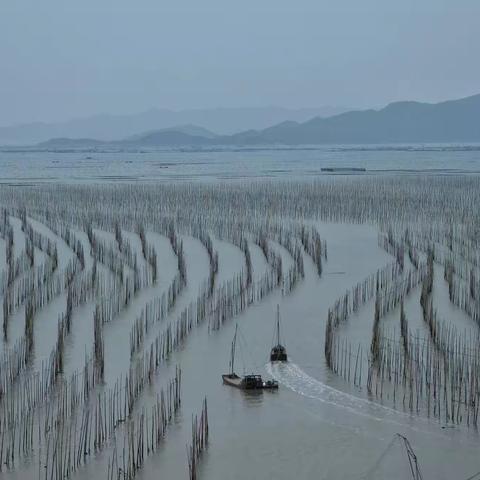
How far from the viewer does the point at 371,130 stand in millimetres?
188500

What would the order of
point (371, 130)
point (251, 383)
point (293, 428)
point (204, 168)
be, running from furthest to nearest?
point (371, 130)
point (204, 168)
point (251, 383)
point (293, 428)


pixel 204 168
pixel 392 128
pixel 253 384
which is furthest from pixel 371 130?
pixel 253 384

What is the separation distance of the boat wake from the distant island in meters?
151

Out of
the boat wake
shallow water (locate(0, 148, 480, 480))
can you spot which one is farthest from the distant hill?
the boat wake

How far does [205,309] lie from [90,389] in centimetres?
324

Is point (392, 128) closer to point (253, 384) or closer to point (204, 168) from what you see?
point (204, 168)

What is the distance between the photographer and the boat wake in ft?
24.0

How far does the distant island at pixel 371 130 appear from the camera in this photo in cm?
16762

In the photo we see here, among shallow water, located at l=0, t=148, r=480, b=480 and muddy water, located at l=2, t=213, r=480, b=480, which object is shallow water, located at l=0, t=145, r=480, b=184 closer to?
shallow water, located at l=0, t=148, r=480, b=480

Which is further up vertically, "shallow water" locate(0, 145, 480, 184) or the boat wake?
"shallow water" locate(0, 145, 480, 184)

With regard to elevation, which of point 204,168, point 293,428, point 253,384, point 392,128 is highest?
point 392,128

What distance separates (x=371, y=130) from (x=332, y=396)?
18420 centimetres

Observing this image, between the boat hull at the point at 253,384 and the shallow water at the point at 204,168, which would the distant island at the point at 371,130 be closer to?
the shallow water at the point at 204,168

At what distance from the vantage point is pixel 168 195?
26547 mm
